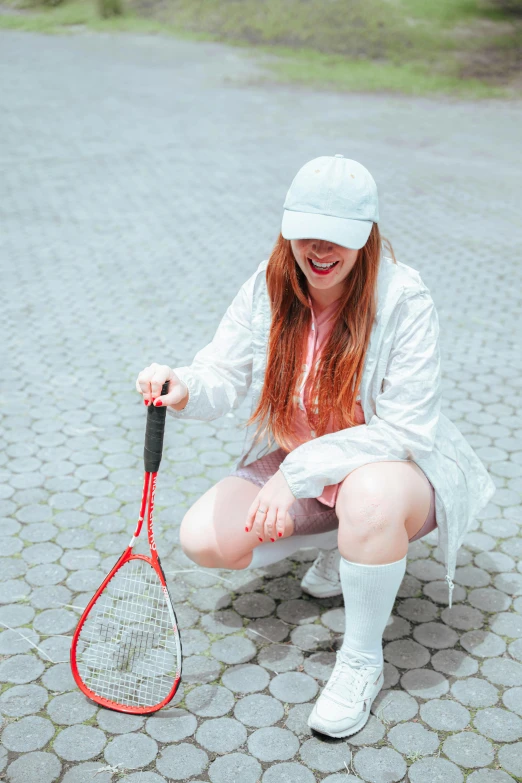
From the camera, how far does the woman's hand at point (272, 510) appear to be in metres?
2.57

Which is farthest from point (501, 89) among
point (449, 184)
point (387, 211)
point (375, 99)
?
point (387, 211)

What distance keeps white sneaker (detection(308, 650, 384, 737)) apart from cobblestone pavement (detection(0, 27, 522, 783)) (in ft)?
0.20

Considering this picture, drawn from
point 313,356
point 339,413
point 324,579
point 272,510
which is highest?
point 313,356

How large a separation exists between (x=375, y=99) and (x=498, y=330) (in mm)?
Result: 9016

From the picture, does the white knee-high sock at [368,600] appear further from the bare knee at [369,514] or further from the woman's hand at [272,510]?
the woman's hand at [272,510]

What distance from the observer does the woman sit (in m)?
2.55

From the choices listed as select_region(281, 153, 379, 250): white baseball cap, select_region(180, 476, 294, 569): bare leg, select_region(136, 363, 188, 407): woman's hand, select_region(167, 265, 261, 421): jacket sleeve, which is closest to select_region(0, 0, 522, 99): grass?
select_region(167, 265, 261, 421): jacket sleeve

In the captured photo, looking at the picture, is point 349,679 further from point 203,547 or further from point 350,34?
point 350,34

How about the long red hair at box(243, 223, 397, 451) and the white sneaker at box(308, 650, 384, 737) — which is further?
the long red hair at box(243, 223, 397, 451)

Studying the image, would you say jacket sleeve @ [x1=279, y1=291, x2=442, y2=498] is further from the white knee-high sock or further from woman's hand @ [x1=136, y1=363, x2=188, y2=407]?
woman's hand @ [x1=136, y1=363, x2=188, y2=407]

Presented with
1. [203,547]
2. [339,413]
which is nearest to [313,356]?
[339,413]

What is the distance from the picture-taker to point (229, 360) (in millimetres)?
2936

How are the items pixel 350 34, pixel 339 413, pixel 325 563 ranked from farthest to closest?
pixel 350 34
pixel 325 563
pixel 339 413

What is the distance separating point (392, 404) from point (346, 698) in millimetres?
875
